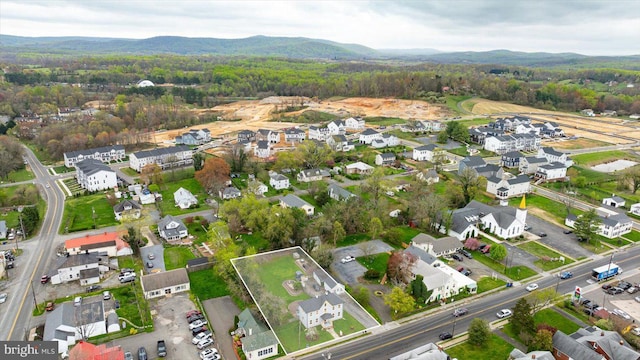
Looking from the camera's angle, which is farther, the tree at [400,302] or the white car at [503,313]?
the white car at [503,313]

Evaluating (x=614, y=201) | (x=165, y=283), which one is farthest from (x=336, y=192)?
(x=614, y=201)

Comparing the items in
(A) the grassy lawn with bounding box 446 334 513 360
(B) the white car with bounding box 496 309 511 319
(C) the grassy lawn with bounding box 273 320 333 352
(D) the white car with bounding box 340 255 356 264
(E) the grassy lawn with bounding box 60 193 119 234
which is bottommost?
(E) the grassy lawn with bounding box 60 193 119 234

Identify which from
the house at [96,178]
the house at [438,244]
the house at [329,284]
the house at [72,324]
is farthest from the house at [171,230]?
the house at [438,244]

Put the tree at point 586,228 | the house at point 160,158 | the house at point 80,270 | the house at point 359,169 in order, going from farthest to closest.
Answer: the house at point 160,158, the house at point 359,169, the tree at point 586,228, the house at point 80,270

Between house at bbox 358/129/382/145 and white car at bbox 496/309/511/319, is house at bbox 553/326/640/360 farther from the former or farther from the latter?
house at bbox 358/129/382/145

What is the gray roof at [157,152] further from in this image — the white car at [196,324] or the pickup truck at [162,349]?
the pickup truck at [162,349]

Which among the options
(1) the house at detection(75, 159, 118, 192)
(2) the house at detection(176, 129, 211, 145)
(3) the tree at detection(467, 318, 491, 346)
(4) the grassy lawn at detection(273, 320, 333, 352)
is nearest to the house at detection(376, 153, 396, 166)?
(2) the house at detection(176, 129, 211, 145)

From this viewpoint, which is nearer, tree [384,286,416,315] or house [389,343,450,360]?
house [389,343,450,360]
